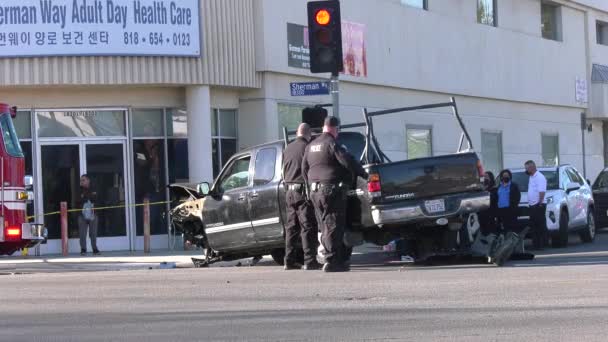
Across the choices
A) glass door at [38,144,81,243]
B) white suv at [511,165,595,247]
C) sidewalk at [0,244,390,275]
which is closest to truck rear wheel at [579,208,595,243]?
white suv at [511,165,595,247]

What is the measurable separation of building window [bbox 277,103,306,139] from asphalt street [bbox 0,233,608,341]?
12.0 meters

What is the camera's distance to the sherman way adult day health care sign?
2317cm

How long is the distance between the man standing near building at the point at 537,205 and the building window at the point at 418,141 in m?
10.9

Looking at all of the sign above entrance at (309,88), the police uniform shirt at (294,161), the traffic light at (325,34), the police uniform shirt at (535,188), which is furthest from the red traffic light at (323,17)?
the police uniform shirt at (535,188)

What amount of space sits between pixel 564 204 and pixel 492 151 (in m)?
14.8

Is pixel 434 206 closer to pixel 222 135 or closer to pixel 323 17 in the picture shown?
pixel 323 17

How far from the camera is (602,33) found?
45.7 meters

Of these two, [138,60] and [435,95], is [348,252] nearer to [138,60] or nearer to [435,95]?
[138,60]

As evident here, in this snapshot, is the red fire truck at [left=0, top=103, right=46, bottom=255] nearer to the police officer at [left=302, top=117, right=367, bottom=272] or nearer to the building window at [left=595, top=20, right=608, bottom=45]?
the police officer at [left=302, top=117, right=367, bottom=272]

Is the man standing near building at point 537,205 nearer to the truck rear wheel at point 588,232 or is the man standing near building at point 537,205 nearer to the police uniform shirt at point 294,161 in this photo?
the truck rear wheel at point 588,232

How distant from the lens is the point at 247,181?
54.5 ft

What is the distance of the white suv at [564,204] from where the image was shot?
2144 centimetres

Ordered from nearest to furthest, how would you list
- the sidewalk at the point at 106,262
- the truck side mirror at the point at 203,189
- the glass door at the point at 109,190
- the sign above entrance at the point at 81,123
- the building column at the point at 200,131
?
the truck side mirror at the point at 203,189 → the sidewalk at the point at 106,262 → the sign above entrance at the point at 81,123 → the glass door at the point at 109,190 → the building column at the point at 200,131

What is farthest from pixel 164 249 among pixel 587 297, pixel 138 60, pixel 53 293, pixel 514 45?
pixel 514 45
